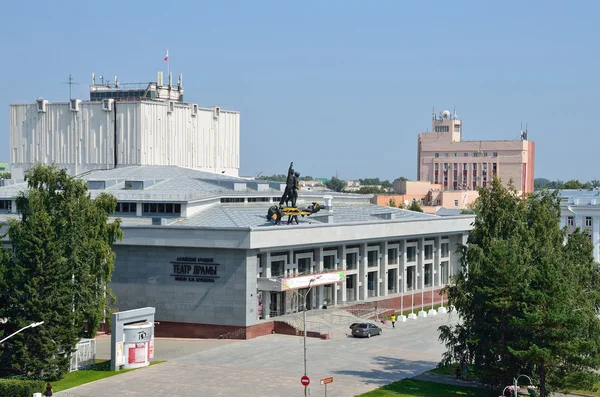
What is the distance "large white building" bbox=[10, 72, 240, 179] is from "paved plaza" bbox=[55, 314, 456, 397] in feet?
135

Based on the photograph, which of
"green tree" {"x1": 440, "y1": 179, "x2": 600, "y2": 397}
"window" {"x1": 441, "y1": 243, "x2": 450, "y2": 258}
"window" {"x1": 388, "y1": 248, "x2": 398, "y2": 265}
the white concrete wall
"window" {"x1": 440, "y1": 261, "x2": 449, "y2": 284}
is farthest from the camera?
the white concrete wall

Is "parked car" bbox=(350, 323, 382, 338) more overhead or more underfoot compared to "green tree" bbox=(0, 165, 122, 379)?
more underfoot

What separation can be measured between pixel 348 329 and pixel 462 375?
61.4ft

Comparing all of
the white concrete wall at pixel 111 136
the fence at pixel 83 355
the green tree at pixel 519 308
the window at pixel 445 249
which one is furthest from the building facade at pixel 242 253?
the green tree at pixel 519 308

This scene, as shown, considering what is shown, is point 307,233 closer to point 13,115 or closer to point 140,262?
point 140,262

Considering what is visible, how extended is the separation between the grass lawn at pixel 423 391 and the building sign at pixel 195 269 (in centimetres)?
2159

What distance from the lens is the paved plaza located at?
61125 mm

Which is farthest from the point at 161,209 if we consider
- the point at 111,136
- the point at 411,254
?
the point at 411,254

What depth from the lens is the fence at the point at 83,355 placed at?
6862 cm

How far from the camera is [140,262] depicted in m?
82.8

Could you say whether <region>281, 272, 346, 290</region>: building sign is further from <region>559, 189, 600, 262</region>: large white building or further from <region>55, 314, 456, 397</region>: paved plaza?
<region>559, 189, 600, 262</region>: large white building

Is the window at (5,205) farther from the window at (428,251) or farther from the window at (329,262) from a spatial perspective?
the window at (428,251)

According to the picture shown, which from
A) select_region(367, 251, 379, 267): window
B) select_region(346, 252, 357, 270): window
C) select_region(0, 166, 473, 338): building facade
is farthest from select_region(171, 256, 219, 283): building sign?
select_region(367, 251, 379, 267): window

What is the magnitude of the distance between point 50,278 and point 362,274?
132 feet
